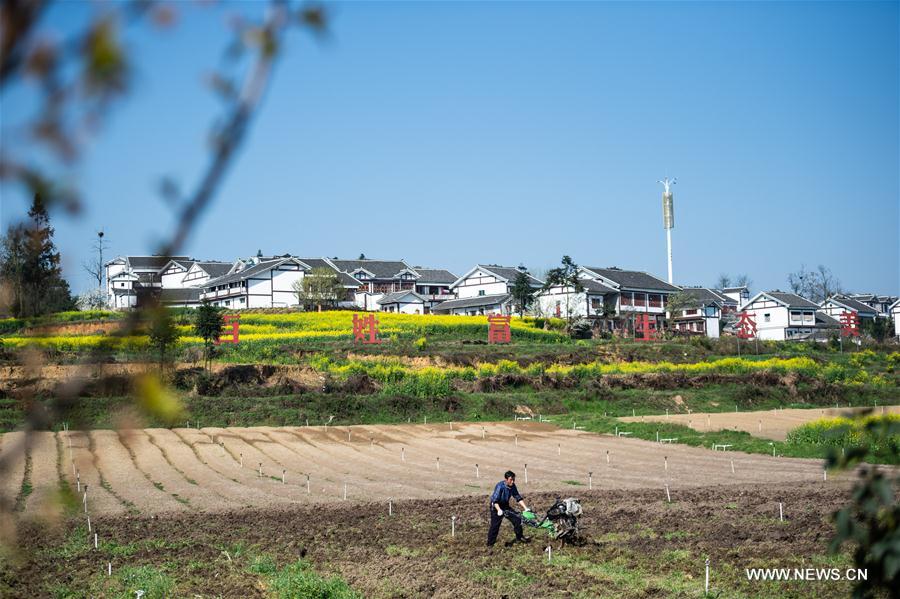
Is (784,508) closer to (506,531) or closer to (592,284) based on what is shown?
(506,531)

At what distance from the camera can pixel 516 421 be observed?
3759 cm

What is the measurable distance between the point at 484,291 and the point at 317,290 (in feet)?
58.9

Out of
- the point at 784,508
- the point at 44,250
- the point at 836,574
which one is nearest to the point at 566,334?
the point at 784,508

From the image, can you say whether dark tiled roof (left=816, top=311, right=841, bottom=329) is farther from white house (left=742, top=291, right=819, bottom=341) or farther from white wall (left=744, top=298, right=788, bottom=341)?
white wall (left=744, top=298, right=788, bottom=341)

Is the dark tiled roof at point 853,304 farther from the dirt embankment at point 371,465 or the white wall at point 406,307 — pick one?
the dirt embankment at point 371,465

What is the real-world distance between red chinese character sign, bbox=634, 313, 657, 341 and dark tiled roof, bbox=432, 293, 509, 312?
1216cm

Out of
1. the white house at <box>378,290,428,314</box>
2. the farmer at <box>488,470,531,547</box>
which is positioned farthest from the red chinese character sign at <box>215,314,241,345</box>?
the farmer at <box>488,470,531,547</box>

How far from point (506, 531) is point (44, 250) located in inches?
568

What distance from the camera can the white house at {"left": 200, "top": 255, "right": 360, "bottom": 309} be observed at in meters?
76.2

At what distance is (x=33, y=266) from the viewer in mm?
2873

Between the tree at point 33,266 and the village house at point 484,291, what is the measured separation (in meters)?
76.6

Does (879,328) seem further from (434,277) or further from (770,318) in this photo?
(434,277)

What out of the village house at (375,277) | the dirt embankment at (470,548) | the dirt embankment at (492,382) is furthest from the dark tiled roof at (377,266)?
the dirt embankment at (470,548)

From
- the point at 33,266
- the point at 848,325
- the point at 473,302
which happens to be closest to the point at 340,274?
the point at 473,302
